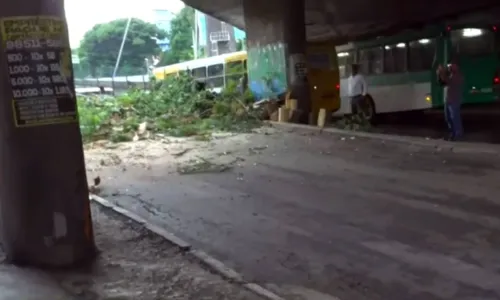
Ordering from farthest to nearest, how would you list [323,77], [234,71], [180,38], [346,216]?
[180,38], [234,71], [323,77], [346,216]

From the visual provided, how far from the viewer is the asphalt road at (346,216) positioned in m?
6.20

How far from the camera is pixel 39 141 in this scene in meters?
6.31

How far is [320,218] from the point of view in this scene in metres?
8.62

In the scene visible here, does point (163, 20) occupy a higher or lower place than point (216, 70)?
higher

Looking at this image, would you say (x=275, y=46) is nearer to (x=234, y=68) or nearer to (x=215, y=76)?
(x=234, y=68)

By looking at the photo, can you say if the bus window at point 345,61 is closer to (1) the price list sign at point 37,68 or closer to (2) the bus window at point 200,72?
(2) the bus window at point 200,72

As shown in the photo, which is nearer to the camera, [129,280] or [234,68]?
[129,280]

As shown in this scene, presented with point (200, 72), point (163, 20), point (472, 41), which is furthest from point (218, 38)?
point (472, 41)

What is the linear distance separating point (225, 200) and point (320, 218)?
194cm

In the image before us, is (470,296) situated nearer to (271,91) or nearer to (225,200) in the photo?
(225,200)

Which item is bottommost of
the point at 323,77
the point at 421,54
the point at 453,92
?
the point at 453,92

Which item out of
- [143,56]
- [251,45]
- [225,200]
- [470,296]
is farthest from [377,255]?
[143,56]

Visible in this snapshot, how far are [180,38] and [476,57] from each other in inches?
1853

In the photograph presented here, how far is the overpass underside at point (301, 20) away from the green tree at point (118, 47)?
3514 cm
